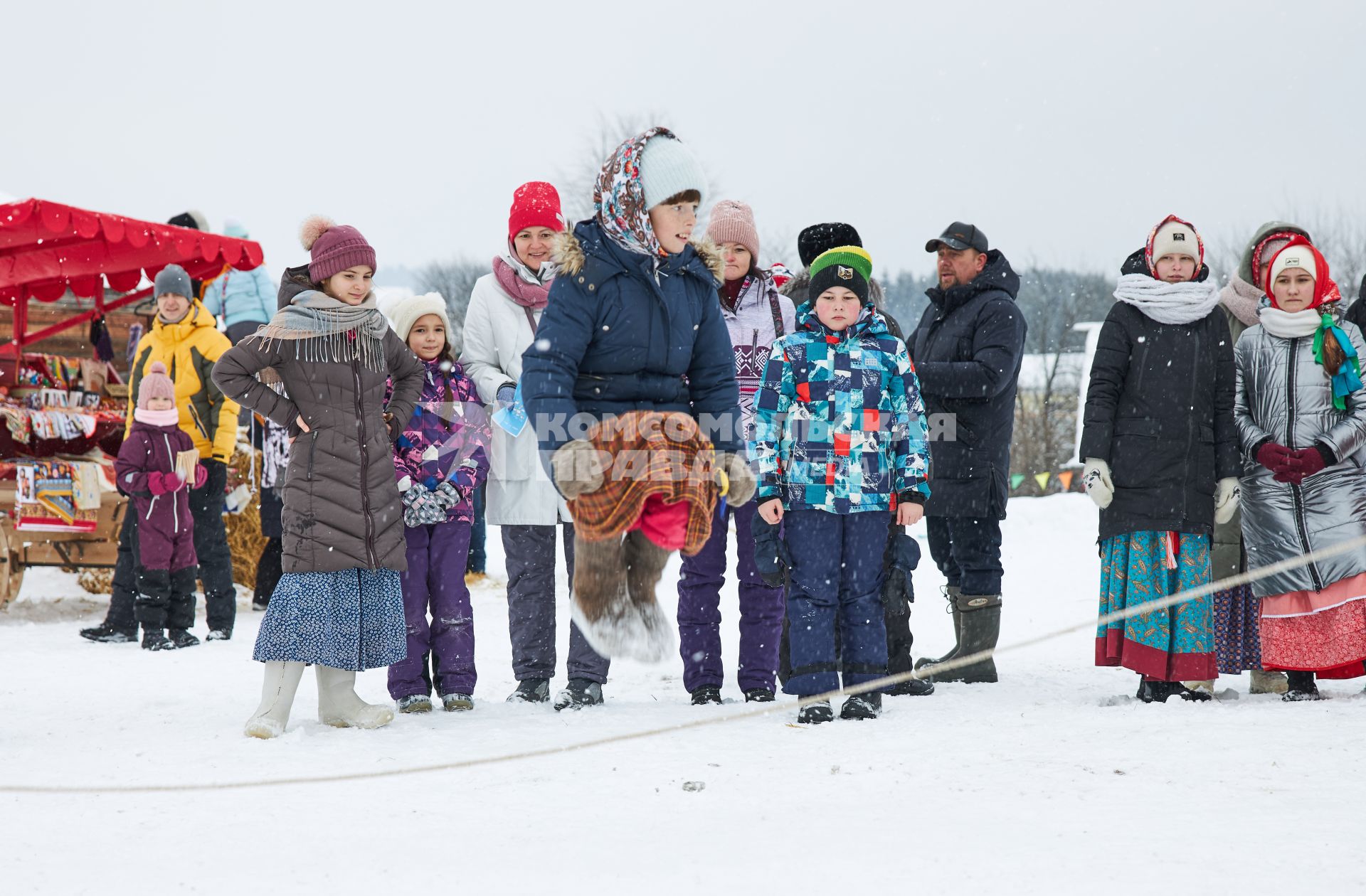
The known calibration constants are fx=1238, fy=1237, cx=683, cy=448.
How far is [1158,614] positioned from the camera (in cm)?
498

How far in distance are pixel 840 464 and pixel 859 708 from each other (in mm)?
900

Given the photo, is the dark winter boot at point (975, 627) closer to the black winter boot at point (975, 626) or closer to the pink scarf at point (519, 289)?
the black winter boot at point (975, 626)

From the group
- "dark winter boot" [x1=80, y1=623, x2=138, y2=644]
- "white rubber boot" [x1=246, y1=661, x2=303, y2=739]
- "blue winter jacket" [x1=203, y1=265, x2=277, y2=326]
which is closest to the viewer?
"white rubber boot" [x1=246, y1=661, x2=303, y2=739]

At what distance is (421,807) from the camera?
134 inches

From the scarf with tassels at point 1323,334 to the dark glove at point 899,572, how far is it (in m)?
1.89

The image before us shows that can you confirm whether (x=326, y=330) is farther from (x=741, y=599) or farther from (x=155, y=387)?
(x=155, y=387)

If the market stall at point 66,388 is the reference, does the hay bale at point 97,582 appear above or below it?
below

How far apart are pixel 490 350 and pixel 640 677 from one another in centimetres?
170

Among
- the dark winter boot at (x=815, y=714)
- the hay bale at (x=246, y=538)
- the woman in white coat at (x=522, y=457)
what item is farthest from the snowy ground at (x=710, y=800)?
the hay bale at (x=246, y=538)

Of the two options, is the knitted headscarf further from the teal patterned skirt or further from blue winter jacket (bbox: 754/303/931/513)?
blue winter jacket (bbox: 754/303/931/513)

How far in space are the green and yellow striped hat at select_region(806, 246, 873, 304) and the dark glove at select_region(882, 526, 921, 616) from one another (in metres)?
0.96

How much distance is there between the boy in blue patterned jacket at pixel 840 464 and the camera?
4.60 meters

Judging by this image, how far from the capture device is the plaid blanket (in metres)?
3.47

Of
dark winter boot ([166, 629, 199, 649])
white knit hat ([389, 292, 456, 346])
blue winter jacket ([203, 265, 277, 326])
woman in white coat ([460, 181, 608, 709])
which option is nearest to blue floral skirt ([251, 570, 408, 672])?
woman in white coat ([460, 181, 608, 709])
